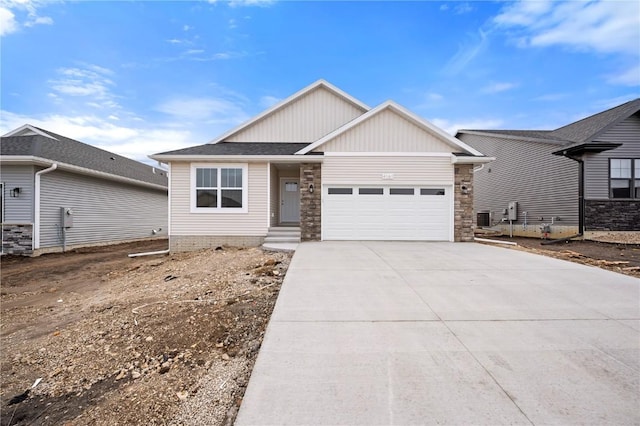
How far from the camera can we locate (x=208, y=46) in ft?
47.0

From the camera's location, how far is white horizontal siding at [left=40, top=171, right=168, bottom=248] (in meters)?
11.9

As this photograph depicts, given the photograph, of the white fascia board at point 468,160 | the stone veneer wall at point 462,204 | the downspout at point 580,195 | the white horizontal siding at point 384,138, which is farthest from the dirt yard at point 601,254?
the white horizontal siding at point 384,138

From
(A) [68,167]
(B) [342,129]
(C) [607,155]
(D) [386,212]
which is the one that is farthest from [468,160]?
(A) [68,167]

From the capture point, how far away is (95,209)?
46.2ft

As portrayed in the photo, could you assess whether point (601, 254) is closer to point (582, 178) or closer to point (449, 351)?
point (582, 178)

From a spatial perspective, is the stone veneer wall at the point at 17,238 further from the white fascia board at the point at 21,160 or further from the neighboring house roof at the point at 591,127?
the neighboring house roof at the point at 591,127

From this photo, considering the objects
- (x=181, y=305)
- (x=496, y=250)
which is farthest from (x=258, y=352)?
(x=496, y=250)

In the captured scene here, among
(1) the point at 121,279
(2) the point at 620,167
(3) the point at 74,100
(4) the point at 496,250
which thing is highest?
(3) the point at 74,100

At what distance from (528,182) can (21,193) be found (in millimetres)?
21772

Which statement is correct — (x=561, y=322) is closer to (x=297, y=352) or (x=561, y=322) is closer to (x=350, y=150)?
(x=297, y=352)

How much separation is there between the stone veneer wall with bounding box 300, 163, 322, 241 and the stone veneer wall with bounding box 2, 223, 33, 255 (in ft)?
31.4

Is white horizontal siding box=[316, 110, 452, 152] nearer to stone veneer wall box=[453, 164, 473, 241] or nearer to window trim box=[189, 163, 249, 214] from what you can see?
stone veneer wall box=[453, 164, 473, 241]

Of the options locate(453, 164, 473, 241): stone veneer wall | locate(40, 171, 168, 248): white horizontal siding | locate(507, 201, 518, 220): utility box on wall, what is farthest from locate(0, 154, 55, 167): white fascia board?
locate(507, 201, 518, 220): utility box on wall

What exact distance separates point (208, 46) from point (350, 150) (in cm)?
857
